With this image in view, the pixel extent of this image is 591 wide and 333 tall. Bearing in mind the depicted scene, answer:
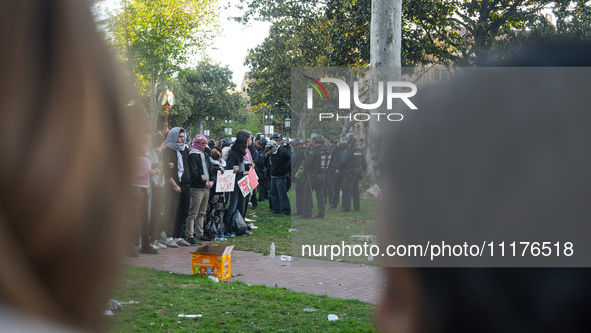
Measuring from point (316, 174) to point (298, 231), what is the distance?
3526 mm

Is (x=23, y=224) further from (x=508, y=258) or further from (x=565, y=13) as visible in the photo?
(x=565, y=13)

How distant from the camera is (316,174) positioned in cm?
1730

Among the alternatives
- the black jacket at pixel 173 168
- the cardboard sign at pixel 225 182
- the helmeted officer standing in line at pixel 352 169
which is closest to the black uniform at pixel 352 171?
the helmeted officer standing in line at pixel 352 169

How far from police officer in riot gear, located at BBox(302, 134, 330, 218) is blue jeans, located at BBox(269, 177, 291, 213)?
0.80m

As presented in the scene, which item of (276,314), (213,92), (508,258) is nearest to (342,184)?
(276,314)

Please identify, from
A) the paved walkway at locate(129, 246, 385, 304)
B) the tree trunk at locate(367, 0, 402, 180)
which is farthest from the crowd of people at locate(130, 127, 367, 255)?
the tree trunk at locate(367, 0, 402, 180)

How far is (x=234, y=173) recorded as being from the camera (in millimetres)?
12680

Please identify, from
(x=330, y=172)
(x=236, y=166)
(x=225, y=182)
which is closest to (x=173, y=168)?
(x=225, y=182)

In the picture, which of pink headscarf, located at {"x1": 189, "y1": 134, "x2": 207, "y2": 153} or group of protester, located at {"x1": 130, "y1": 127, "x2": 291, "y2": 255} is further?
pink headscarf, located at {"x1": 189, "y1": 134, "x2": 207, "y2": 153}

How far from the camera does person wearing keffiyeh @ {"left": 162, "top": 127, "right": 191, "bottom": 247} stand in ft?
34.9

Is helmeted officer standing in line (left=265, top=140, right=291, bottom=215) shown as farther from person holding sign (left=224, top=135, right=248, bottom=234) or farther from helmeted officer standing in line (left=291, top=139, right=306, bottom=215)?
person holding sign (left=224, top=135, right=248, bottom=234)

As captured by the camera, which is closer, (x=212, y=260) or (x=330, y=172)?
(x=212, y=260)

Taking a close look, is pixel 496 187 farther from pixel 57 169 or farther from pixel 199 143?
pixel 199 143

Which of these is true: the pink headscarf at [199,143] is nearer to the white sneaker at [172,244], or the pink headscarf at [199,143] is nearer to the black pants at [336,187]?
the white sneaker at [172,244]
